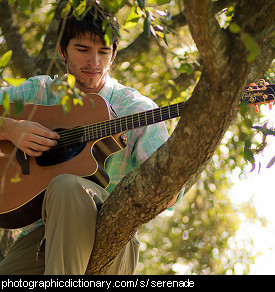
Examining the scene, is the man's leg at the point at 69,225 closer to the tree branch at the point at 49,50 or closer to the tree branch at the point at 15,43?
the tree branch at the point at 49,50

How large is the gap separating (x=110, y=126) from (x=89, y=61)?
18.6 inches

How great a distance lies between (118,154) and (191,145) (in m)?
0.94

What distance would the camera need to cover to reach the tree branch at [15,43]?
4294 mm

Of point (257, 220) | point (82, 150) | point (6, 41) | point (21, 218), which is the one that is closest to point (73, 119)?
point (82, 150)

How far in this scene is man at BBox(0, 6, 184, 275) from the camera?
83.7 inches

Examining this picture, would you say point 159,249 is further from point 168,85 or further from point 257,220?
point 168,85

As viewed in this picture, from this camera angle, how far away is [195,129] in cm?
188

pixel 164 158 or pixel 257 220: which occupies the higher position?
pixel 164 158

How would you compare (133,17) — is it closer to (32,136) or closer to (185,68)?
(32,136)

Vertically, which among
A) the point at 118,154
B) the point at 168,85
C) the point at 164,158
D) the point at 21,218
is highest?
the point at 164,158

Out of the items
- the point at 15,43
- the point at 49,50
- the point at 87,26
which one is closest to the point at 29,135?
the point at 87,26

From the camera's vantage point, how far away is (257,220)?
20.2 ft

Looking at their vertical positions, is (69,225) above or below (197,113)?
below
